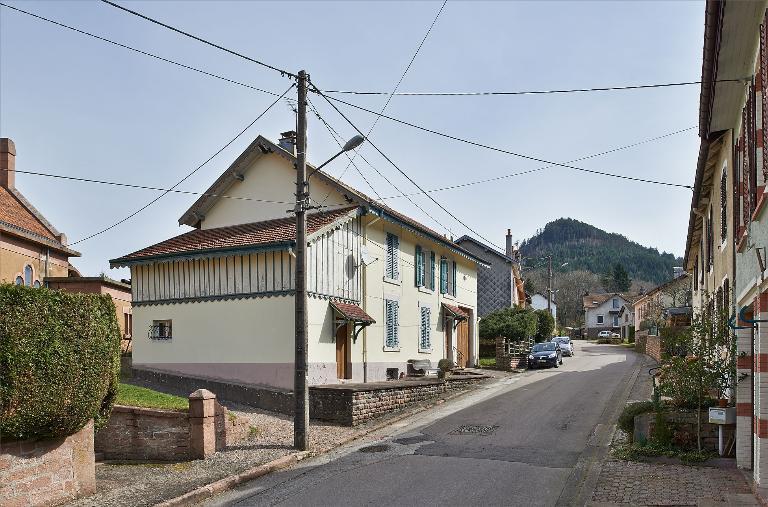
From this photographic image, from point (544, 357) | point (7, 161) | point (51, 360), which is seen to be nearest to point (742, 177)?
point (51, 360)

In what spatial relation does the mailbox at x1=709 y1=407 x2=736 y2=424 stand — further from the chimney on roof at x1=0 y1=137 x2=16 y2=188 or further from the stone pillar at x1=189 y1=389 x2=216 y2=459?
the chimney on roof at x1=0 y1=137 x2=16 y2=188

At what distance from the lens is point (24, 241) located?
27562mm

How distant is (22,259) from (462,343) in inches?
727

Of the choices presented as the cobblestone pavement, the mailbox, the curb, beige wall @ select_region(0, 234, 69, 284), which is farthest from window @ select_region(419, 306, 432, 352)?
the mailbox

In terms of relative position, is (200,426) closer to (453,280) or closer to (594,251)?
(453,280)

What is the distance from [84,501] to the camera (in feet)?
31.4

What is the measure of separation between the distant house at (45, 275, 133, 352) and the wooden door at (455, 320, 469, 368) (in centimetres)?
1355

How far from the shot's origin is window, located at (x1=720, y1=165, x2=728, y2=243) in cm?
1298

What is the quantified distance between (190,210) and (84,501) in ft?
50.3

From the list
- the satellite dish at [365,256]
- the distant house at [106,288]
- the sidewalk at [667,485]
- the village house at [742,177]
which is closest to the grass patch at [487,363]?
the satellite dish at [365,256]

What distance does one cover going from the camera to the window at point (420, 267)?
85.1 feet

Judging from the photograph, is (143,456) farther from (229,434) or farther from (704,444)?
(704,444)

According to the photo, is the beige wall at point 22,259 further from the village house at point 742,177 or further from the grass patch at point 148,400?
the village house at point 742,177

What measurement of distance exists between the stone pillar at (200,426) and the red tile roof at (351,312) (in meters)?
7.28
